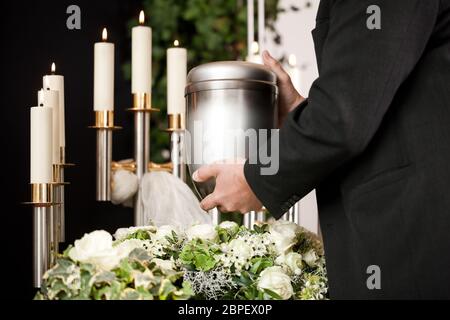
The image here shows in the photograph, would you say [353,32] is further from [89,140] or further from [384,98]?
[89,140]

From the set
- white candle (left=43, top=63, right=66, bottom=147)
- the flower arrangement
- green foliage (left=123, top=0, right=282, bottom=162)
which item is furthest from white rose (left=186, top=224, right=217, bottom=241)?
green foliage (left=123, top=0, right=282, bottom=162)

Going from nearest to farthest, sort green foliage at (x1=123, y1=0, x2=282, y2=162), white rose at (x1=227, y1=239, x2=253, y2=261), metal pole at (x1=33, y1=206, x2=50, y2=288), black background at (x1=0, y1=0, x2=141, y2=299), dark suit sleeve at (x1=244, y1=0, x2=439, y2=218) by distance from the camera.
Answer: dark suit sleeve at (x1=244, y1=0, x2=439, y2=218) < white rose at (x1=227, y1=239, x2=253, y2=261) < metal pole at (x1=33, y1=206, x2=50, y2=288) < black background at (x1=0, y1=0, x2=141, y2=299) < green foliage at (x1=123, y1=0, x2=282, y2=162)

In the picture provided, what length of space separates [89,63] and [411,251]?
71.6 inches

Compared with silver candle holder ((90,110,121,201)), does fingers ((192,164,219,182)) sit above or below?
below

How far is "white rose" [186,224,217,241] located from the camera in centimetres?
112

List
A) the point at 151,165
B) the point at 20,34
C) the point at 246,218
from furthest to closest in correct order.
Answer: the point at 20,34, the point at 151,165, the point at 246,218

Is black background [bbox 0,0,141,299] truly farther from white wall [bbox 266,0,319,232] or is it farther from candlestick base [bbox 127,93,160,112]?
white wall [bbox 266,0,319,232]

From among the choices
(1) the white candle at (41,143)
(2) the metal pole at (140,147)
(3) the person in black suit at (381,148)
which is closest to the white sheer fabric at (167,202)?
(2) the metal pole at (140,147)

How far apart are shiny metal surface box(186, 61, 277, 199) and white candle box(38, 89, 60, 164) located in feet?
1.27

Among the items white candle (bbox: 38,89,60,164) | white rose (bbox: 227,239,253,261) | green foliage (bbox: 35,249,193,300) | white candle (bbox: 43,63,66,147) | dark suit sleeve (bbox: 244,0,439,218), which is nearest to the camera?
green foliage (bbox: 35,249,193,300)

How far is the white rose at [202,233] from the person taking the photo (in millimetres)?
1117

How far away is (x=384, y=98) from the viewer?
934mm

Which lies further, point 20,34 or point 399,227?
point 20,34
